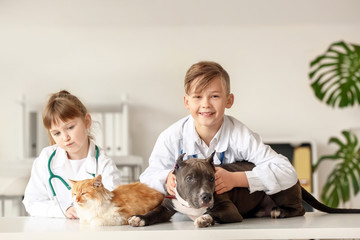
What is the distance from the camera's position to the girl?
1.22 meters

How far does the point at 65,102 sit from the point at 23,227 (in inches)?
13.3

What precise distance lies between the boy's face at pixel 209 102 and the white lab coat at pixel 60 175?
0.26 meters

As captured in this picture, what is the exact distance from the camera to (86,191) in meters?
1.05

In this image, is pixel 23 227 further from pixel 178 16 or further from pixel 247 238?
pixel 178 16

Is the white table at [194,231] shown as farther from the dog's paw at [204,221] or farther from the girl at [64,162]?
the girl at [64,162]

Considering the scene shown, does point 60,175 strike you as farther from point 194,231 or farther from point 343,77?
point 343,77

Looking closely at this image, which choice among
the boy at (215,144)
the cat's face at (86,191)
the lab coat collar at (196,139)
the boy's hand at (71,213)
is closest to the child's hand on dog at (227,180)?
the boy at (215,144)

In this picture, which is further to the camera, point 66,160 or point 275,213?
point 66,160

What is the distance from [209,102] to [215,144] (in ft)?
0.42

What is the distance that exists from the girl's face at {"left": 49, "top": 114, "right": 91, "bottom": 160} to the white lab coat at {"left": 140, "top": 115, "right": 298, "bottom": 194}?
7.1 inches

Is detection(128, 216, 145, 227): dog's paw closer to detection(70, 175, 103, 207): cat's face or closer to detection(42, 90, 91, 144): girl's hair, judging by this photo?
detection(70, 175, 103, 207): cat's face

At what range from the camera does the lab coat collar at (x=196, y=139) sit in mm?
1206

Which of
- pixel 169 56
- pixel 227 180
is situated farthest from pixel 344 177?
pixel 227 180

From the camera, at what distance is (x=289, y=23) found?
4.34 m
